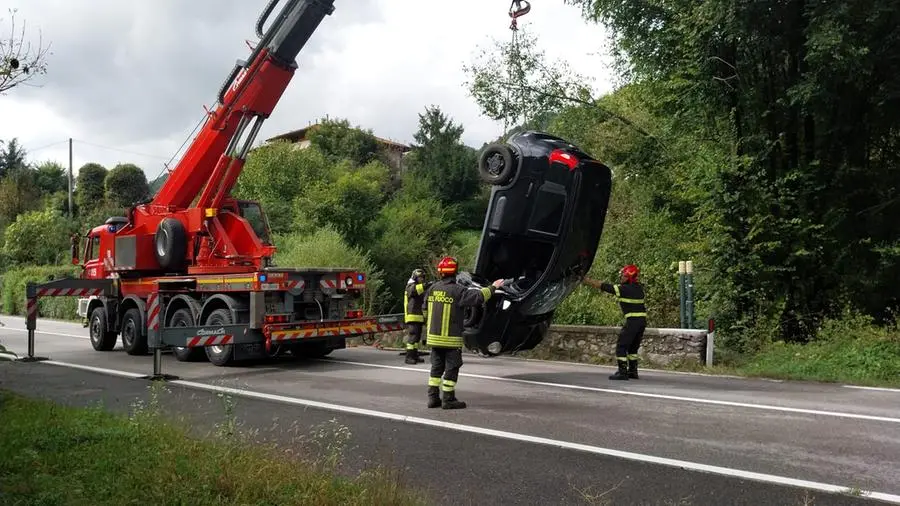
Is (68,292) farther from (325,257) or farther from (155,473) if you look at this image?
(155,473)

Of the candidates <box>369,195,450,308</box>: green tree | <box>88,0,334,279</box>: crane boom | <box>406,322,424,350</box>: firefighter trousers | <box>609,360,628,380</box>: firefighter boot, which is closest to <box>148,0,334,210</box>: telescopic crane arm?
<box>88,0,334,279</box>: crane boom

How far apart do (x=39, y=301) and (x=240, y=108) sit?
22.8 meters

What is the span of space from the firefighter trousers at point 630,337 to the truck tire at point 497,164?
262 centimetres

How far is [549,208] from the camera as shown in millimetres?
8938

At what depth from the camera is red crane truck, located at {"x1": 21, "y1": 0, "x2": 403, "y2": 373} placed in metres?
10.7

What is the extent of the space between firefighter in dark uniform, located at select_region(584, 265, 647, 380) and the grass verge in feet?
19.0

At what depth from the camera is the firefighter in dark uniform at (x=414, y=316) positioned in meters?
11.4

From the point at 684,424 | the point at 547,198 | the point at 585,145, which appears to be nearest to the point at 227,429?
the point at 684,424

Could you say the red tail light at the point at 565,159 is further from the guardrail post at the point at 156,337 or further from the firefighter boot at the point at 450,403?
the guardrail post at the point at 156,337

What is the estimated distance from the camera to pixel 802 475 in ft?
15.8

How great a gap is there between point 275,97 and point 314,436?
322 inches

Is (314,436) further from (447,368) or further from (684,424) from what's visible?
(684,424)

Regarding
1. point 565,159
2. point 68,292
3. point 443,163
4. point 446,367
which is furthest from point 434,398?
point 443,163

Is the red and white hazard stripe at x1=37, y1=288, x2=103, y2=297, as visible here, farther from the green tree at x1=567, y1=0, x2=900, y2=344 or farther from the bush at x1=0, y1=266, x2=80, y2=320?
the bush at x1=0, y1=266, x2=80, y2=320
